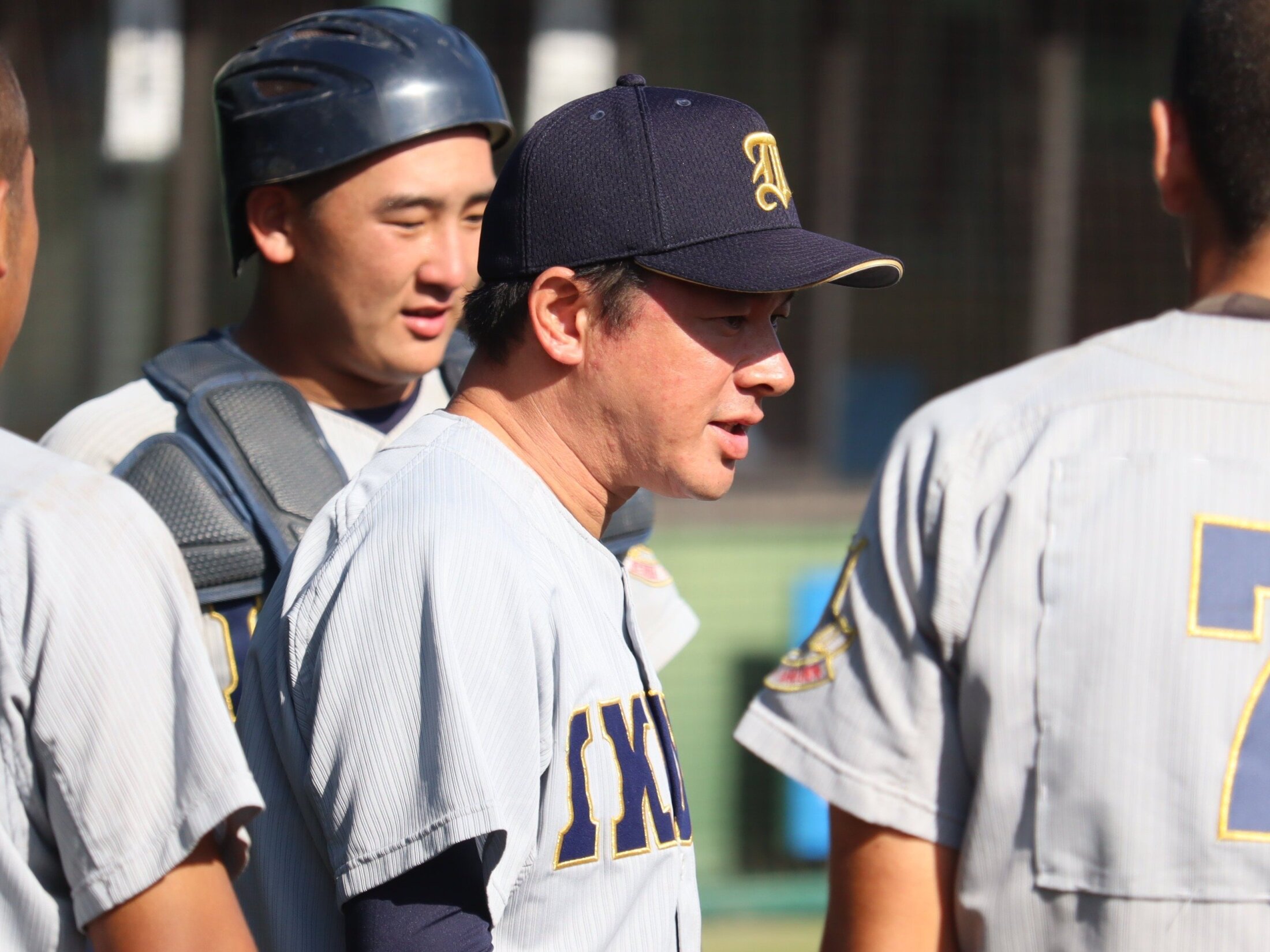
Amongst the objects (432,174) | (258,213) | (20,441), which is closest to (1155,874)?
(20,441)

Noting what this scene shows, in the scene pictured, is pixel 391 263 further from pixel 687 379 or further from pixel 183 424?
pixel 687 379

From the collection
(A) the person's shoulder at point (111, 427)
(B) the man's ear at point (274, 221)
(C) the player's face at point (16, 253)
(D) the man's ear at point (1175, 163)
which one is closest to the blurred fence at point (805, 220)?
(B) the man's ear at point (274, 221)

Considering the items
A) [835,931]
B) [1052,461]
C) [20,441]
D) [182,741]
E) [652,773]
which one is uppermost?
[20,441]

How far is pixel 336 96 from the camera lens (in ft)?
8.55

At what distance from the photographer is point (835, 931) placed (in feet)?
6.65

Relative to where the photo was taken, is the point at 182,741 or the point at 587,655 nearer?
the point at 182,741

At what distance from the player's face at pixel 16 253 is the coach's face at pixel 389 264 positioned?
→ 95 centimetres

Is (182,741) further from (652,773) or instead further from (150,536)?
(652,773)

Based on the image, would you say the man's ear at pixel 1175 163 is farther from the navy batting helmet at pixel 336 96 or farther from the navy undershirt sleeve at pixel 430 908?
the navy undershirt sleeve at pixel 430 908

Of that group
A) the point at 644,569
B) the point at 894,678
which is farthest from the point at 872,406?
the point at 894,678

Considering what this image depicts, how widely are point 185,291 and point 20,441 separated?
4.58m

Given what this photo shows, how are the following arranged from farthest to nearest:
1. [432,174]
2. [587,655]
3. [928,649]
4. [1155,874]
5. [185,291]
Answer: [185,291] → [432,174] → [928,649] → [1155,874] → [587,655]

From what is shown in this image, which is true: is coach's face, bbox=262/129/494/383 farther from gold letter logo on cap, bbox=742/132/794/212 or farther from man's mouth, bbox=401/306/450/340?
gold letter logo on cap, bbox=742/132/794/212

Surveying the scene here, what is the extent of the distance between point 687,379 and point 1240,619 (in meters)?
0.77
